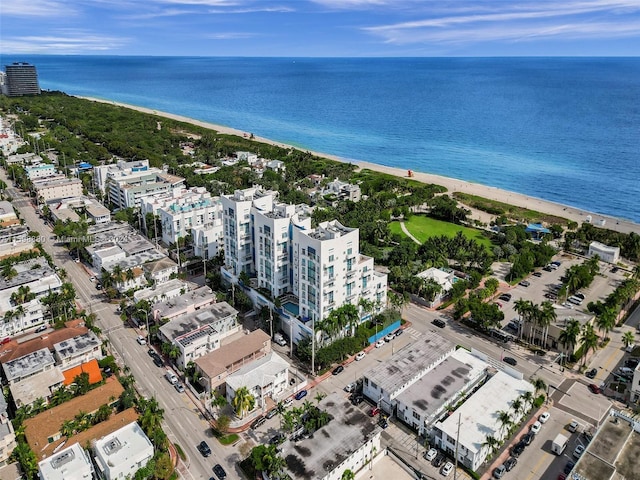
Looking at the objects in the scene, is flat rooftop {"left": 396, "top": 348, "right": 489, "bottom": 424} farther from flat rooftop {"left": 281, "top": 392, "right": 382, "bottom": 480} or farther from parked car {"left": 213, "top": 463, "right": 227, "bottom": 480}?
parked car {"left": 213, "top": 463, "right": 227, "bottom": 480}

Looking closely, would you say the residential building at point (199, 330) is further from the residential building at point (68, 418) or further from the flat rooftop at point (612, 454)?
the flat rooftop at point (612, 454)

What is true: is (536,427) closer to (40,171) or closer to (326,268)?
(326,268)

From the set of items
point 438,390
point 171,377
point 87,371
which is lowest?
point 171,377

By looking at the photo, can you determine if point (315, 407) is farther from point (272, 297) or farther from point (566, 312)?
point (566, 312)

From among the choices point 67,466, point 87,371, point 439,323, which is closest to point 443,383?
point 439,323

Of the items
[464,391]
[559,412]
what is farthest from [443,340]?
[559,412]

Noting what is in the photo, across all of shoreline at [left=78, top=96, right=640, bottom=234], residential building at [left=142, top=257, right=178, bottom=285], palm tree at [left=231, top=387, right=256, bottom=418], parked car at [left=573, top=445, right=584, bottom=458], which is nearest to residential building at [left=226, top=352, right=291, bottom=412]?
palm tree at [left=231, top=387, right=256, bottom=418]
